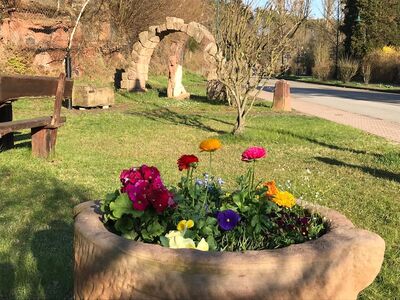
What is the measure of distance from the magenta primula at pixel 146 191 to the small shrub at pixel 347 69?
36199 mm

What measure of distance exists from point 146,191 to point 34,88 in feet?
15.2

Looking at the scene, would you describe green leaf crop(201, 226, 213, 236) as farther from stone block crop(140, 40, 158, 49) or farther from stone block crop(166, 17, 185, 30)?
stone block crop(140, 40, 158, 49)

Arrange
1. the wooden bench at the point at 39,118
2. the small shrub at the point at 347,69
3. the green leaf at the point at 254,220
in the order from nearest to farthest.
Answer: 1. the green leaf at the point at 254,220
2. the wooden bench at the point at 39,118
3. the small shrub at the point at 347,69

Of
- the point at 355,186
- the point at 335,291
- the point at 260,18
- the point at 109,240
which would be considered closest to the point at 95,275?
the point at 109,240

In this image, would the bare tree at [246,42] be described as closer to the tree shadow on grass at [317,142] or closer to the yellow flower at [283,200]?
the tree shadow on grass at [317,142]

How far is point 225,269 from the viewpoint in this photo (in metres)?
1.94

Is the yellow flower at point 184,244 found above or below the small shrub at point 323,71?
below

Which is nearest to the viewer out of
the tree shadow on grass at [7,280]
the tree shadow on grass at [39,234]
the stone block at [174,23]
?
the tree shadow on grass at [7,280]

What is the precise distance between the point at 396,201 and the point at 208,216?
3407 mm

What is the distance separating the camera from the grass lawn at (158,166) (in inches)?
135

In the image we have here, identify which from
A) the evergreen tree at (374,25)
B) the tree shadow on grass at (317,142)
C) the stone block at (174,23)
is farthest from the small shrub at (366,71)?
the tree shadow on grass at (317,142)

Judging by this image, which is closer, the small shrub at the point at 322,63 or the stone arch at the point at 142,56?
the stone arch at the point at 142,56

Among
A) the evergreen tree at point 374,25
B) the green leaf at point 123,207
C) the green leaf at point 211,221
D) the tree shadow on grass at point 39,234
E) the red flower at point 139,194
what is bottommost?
the tree shadow on grass at point 39,234

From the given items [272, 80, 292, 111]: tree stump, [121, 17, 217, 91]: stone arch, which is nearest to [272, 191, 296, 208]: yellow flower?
[272, 80, 292, 111]: tree stump
